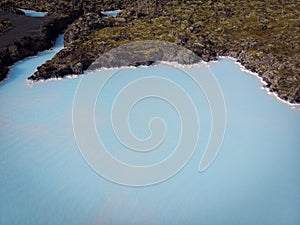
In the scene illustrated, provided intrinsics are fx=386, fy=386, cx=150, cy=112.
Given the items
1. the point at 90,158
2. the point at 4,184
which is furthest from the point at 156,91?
the point at 4,184

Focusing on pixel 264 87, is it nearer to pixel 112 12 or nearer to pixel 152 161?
pixel 152 161

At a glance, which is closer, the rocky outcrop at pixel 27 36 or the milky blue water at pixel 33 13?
the rocky outcrop at pixel 27 36

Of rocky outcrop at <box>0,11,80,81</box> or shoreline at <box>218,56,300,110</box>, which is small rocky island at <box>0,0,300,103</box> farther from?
shoreline at <box>218,56,300,110</box>

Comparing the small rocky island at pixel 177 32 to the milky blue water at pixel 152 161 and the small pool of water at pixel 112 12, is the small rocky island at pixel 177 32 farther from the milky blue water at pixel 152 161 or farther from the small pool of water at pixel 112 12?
the milky blue water at pixel 152 161

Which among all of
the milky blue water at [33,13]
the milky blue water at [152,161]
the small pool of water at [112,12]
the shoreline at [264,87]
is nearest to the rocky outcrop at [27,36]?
the milky blue water at [33,13]

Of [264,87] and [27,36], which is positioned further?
[27,36]

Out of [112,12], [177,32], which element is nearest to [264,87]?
[177,32]
